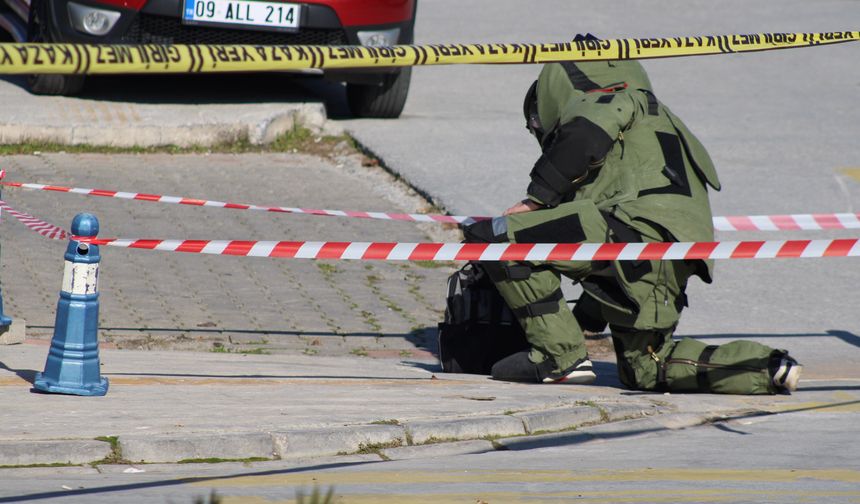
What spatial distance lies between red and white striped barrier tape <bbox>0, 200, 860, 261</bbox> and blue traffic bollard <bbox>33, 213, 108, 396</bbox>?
0.13m

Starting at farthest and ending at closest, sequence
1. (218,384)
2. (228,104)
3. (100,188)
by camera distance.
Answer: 1. (228,104)
2. (100,188)
3. (218,384)

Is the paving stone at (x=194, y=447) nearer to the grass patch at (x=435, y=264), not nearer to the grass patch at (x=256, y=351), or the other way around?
the grass patch at (x=256, y=351)

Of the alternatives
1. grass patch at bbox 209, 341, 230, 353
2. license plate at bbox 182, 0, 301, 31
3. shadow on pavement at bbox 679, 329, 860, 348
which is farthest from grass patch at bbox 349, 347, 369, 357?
license plate at bbox 182, 0, 301, 31

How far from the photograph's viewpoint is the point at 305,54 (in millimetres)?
4234

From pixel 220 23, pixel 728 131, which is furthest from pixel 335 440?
pixel 728 131

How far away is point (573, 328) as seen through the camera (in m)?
5.71

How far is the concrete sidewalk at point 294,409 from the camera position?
177 inches

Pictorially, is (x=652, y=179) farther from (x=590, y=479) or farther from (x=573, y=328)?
(x=590, y=479)

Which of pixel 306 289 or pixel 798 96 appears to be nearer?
pixel 306 289

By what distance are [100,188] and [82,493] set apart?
512 centimetres

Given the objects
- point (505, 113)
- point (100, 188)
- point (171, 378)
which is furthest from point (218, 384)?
point (505, 113)

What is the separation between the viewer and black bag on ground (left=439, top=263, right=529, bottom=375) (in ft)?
20.1

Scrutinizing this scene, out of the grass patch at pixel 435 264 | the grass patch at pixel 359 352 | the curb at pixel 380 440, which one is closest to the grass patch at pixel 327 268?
the grass patch at pixel 435 264

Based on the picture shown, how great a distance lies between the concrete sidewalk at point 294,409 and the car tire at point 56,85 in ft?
15.3
